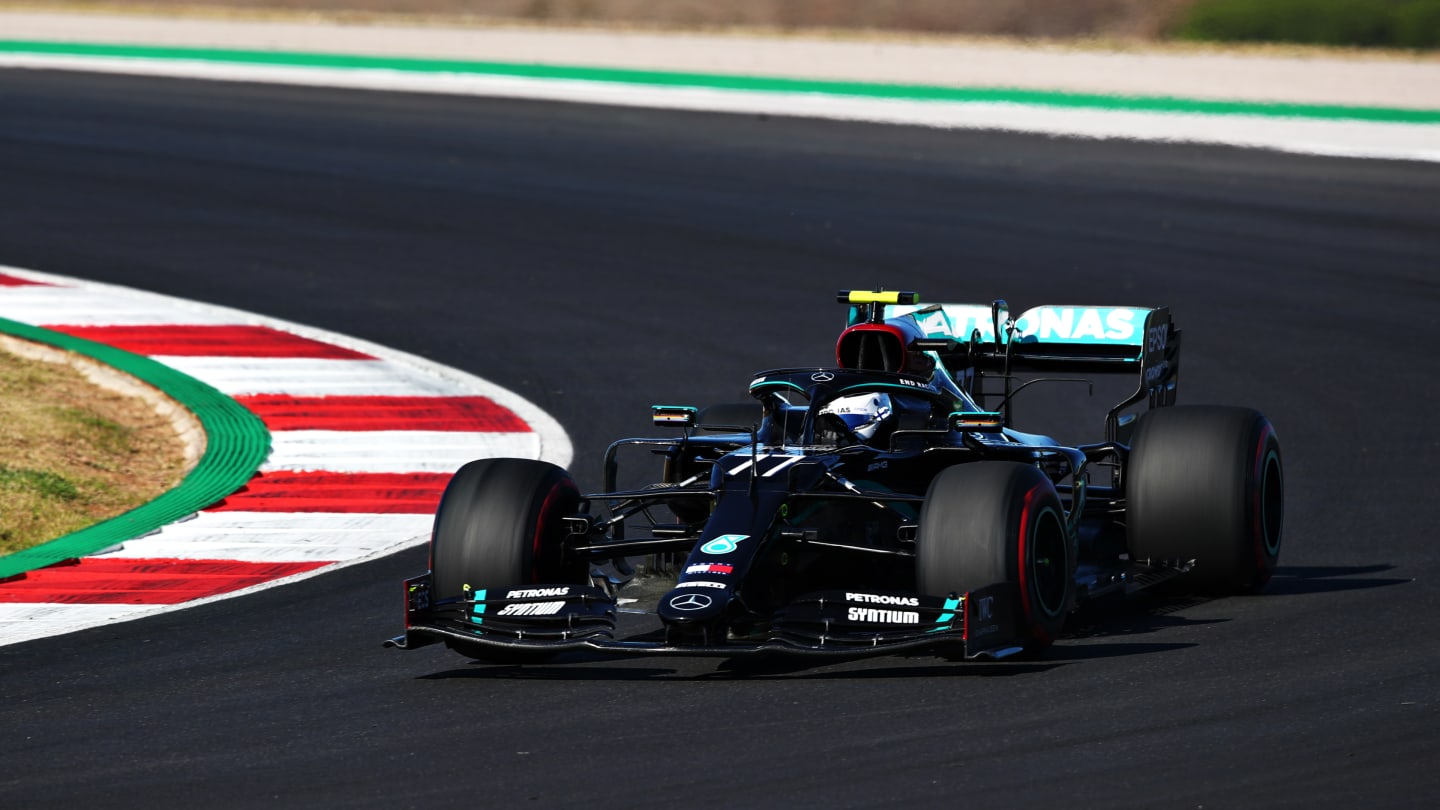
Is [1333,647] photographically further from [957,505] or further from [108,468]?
[108,468]

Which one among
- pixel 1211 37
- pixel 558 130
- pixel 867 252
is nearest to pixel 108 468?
pixel 867 252

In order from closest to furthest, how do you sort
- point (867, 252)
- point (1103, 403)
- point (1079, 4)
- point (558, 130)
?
point (1103, 403), point (867, 252), point (558, 130), point (1079, 4)

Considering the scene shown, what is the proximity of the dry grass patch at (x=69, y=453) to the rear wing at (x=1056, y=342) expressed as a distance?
4.23 m

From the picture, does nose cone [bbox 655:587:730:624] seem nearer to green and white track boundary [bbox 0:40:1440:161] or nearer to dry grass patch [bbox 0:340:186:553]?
Answer: dry grass patch [bbox 0:340:186:553]

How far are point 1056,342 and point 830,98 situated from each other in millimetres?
16426

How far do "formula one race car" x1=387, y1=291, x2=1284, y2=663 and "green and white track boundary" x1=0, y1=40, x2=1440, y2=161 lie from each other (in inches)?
547

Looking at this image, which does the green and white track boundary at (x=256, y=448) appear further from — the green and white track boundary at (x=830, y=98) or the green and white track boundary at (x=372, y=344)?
the green and white track boundary at (x=830, y=98)

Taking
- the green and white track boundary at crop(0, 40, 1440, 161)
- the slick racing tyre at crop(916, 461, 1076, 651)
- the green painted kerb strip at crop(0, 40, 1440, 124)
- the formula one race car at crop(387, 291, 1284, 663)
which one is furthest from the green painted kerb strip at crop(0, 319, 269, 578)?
the green painted kerb strip at crop(0, 40, 1440, 124)

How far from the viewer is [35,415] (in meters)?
12.5

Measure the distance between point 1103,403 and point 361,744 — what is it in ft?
26.6

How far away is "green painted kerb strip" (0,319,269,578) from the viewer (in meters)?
10.3

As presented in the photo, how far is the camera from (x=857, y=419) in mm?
8789

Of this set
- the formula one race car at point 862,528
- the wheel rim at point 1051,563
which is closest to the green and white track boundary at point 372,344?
the formula one race car at point 862,528

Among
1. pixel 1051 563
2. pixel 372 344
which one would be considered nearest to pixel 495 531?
pixel 1051 563
